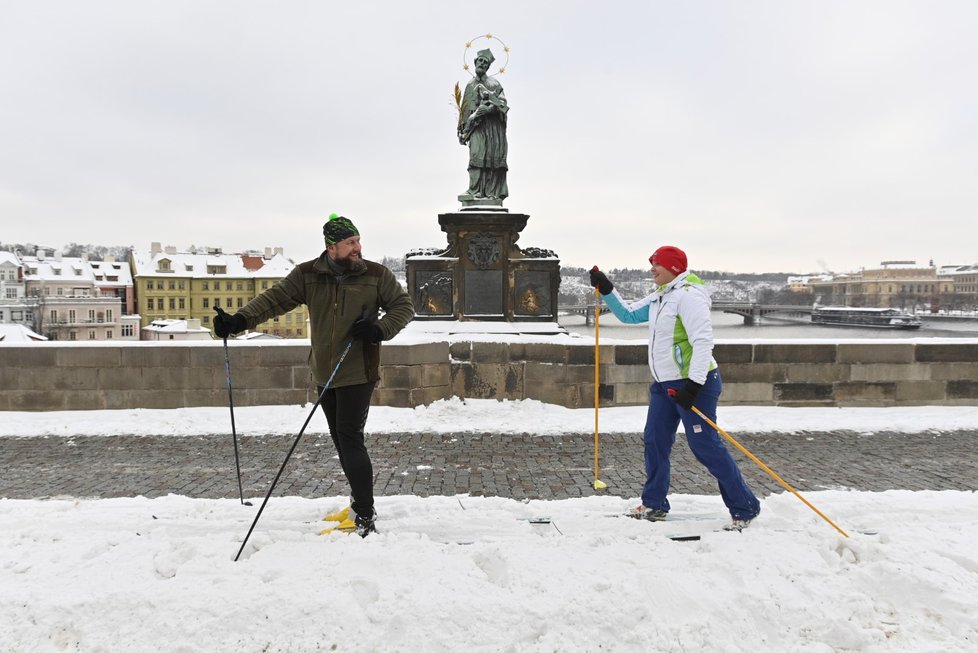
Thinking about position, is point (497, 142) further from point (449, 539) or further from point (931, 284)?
point (931, 284)

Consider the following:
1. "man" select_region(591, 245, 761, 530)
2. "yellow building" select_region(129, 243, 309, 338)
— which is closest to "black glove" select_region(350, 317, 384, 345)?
"man" select_region(591, 245, 761, 530)

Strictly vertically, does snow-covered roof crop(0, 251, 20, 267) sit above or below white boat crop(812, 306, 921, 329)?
above

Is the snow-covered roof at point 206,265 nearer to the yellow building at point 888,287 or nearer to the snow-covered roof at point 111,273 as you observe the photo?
the snow-covered roof at point 111,273

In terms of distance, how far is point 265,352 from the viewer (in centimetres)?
768

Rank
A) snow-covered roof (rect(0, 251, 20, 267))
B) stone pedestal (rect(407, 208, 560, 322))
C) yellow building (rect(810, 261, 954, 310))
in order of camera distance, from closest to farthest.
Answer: stone pedestal (rect(407, 208, 560, 322)), snow-covered roof (rect(0, 251, 20, 267)), yellow building (rect(810, 261, 954, 310))

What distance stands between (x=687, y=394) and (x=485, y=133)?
26.2 ft

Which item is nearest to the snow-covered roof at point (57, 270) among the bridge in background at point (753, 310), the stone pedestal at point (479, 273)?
the bridge in background at point (753, 310)

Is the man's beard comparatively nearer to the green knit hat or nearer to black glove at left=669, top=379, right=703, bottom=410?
the green knit hat

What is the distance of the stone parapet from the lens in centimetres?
759

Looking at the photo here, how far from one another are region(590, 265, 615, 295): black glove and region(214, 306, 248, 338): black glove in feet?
7.20

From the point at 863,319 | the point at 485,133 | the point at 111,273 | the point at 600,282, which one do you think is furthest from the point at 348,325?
the point at 111,273

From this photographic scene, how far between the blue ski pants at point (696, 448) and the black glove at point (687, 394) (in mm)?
155

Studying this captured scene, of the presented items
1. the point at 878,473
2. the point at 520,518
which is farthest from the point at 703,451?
the point at 878,473

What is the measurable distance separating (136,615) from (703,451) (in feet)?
9.80
